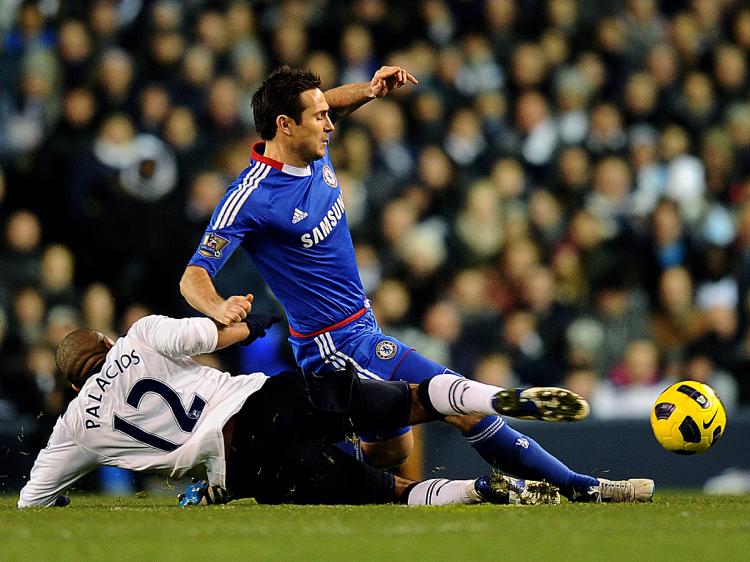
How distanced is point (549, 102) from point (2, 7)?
4.54m

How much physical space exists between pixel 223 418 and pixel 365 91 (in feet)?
6.84

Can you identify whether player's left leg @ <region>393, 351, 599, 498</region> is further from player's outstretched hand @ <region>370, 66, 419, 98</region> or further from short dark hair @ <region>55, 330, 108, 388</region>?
player's outstretched hand @ <region>370, 66, 419, 98</region>

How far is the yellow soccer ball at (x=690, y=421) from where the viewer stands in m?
6.50

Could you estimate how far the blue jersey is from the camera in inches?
257

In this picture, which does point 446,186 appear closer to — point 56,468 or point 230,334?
point 230,334

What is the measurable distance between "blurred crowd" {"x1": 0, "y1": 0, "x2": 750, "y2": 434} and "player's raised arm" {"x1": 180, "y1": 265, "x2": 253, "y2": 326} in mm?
2609

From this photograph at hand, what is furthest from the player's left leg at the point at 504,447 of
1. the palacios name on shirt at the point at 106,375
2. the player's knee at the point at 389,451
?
the palacios name on shirt at the point at 106,375

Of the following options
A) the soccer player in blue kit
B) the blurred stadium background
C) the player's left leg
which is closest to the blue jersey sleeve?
the soccer player in blue kit

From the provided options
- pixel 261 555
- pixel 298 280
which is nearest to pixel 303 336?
pixel 298 280

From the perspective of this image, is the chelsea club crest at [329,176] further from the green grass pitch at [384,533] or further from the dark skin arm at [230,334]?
the green grass pitch at [384,533]

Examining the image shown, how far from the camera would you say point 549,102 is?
12.0 m

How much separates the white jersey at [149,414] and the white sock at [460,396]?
0.81 metres

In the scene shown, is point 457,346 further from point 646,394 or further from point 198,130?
point 198,130

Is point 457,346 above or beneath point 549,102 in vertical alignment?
beneath
